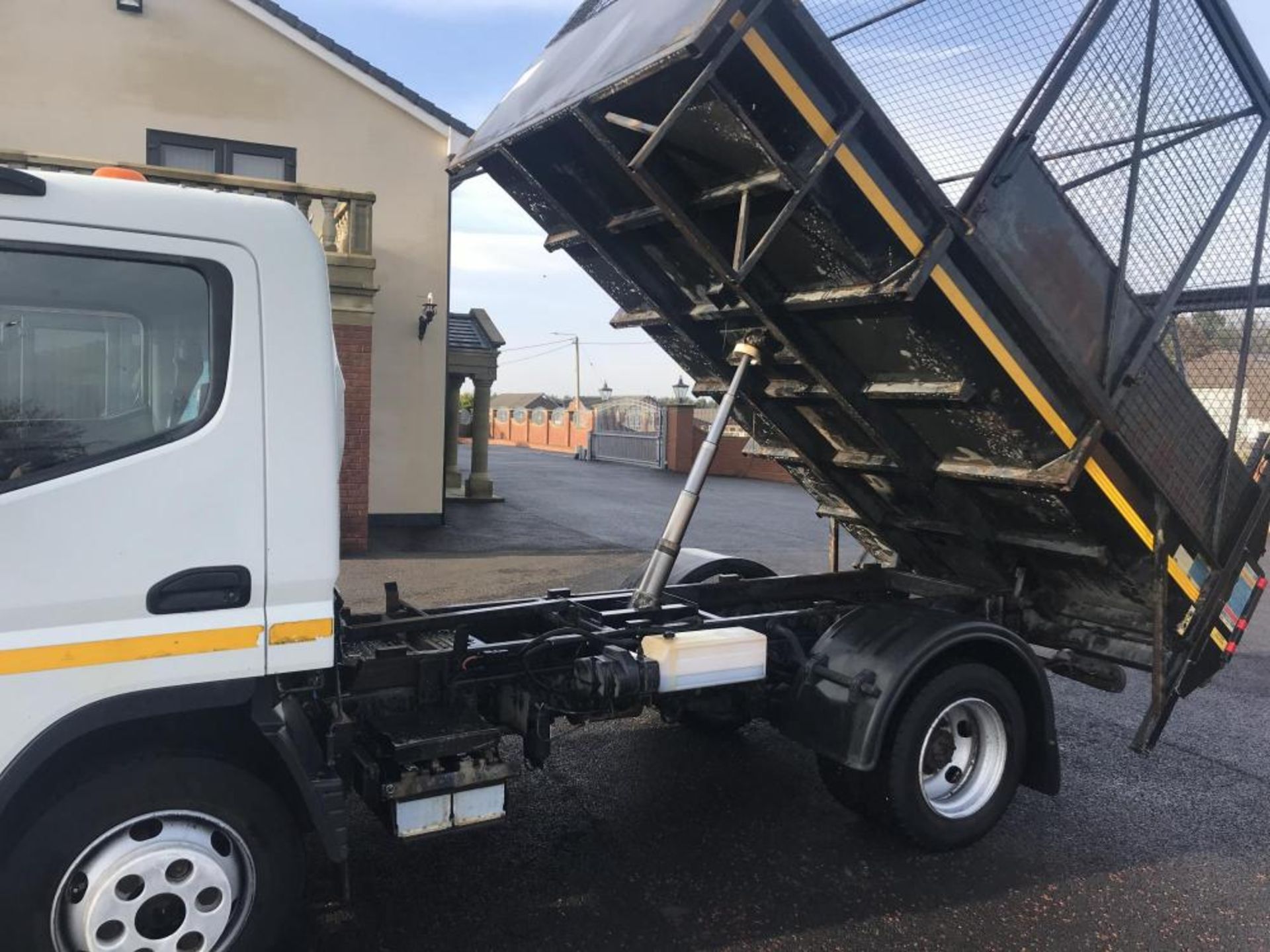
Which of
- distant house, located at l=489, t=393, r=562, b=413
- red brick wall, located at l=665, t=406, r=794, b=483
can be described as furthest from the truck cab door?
distant house, located at l=489, t=393, r=562, b=413

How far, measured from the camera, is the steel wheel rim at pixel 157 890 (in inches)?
110

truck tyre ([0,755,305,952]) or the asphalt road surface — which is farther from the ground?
truck tyre ([0,755,305,952])


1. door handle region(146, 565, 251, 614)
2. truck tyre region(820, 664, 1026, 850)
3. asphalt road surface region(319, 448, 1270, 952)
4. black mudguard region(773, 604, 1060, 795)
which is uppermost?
door handle region(146, 565, 251, 614)

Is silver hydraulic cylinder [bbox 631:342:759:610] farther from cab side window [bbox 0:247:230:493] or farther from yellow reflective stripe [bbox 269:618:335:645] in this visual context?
cab side window [bbox 0:247:230:493]

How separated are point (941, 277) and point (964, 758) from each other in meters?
2.23

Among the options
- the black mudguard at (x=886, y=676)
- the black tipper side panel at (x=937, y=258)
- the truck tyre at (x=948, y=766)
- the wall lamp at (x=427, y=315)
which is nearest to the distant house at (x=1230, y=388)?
the black tipper side panel at (x=937, y=258)

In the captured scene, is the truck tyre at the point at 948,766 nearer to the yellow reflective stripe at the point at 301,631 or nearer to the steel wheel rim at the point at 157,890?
the yellow reflective stripe at the point at 301,631

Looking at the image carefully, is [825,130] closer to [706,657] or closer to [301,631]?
[706,657]

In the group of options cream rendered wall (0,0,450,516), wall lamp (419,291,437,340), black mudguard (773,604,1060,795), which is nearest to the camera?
black mudguard (773,604,1060,795)

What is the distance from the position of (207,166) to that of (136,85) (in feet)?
4.19

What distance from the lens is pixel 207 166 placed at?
1352 centimetres

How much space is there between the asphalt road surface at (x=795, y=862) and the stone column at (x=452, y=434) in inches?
538

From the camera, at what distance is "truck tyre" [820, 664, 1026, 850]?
4.24 m

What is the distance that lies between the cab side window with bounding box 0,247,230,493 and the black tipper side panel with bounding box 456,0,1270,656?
5.58 feet
